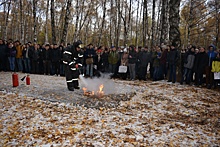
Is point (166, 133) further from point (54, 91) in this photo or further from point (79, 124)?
point (54, 91)

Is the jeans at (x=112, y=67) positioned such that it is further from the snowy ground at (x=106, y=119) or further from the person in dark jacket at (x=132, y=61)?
the snowy ground at (x=106, y=119)

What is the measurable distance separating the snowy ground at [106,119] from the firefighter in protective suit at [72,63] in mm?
477

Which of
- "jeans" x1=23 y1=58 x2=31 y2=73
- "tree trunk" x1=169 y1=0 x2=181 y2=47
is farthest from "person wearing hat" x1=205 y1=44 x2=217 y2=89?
"jeans" x1=23 y1=58 x2=31 y2=73

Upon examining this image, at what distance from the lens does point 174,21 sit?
11.8 m

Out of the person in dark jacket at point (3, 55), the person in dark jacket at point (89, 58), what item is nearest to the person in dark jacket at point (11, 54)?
the person in dark jacket at point (3, 55)

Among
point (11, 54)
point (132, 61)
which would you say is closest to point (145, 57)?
point (132, 61)

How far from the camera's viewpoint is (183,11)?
3028 cm

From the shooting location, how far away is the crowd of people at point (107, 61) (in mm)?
11453

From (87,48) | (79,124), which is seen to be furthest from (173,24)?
(79,124)

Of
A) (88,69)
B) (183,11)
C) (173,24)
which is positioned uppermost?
(183,11)

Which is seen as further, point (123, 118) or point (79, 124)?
point (123, 118)

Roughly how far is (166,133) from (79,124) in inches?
87.1

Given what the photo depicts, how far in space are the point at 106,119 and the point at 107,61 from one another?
797 cm

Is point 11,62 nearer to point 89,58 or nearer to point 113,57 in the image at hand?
point 89,58
